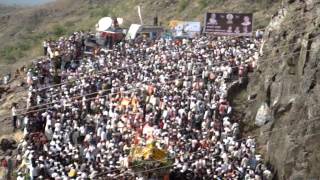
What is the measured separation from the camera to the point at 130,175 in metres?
29.7

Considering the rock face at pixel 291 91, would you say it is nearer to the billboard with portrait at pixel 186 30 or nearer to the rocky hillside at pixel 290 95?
the rocky hillside at pixel 290 95

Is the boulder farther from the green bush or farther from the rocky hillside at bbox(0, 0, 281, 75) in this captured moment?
the green bush

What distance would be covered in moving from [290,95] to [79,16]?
198 ft

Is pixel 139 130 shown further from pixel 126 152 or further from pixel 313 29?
pixel 313 29

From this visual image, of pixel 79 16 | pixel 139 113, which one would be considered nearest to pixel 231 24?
pixel 139 113

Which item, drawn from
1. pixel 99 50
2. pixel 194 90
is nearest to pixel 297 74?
pixel 194 90

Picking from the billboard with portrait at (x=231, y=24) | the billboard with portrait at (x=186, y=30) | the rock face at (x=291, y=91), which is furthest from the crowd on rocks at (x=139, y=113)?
the billboard with portrait at (x=186, y=30)

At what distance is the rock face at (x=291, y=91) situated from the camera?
3475 centimetres

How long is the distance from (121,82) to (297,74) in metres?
8.44

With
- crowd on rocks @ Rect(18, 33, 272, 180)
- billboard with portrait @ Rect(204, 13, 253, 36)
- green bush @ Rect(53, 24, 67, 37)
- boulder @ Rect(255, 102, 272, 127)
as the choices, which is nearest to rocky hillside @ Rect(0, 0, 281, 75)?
green bush @ Rect(53, 24, 67, 37)

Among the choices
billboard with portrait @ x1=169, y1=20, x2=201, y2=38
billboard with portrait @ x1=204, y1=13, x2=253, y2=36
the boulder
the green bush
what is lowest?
the green bush

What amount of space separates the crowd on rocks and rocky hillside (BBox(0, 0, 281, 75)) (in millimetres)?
16239

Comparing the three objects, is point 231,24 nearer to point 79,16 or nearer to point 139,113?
point 139,113

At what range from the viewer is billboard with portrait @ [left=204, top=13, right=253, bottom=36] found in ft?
161
